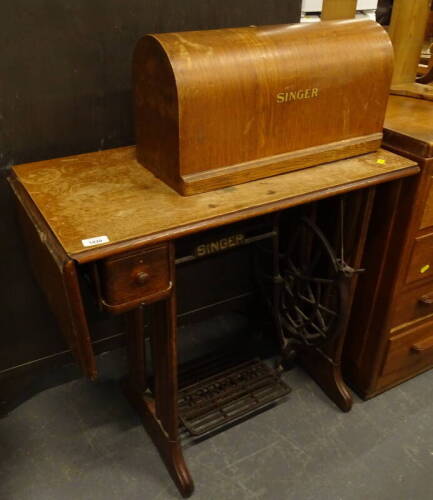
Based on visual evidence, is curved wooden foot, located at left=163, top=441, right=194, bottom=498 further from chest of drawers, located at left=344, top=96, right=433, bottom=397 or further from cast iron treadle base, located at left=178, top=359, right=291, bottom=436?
chest of drawers, located at left=344, top=96, right=433, bottom=397

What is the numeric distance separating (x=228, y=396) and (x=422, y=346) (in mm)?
750

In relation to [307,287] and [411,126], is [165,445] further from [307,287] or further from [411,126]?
[411,126]

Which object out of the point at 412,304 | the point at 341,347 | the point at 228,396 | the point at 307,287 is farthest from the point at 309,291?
the point at 228,396

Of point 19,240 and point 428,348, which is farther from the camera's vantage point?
point 428,348

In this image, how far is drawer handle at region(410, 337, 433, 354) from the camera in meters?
1.79

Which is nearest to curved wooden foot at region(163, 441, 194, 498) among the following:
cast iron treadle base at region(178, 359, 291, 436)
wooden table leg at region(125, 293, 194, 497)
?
wooden table leg at region(125, 293, 194, 497)

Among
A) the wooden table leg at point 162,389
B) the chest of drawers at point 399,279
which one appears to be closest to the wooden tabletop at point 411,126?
the chest of drawers at point 399,279

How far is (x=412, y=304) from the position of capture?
1688 mm

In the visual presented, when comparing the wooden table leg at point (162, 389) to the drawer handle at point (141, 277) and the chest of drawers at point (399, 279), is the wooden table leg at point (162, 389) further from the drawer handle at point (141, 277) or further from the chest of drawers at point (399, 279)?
the chest of drawers at point (399, 279)

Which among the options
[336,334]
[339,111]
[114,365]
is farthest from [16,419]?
[339,111]

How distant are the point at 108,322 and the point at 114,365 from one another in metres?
0.19

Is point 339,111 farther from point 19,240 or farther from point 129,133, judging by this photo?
point 19,240

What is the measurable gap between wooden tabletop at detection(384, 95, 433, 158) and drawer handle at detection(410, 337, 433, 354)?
785 mm

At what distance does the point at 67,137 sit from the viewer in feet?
4.83
